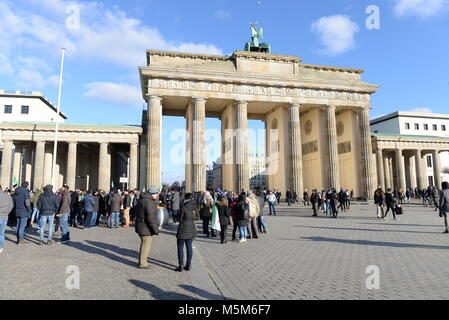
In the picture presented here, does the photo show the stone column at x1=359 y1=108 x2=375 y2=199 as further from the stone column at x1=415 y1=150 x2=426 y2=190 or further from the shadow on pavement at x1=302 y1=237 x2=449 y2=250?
the shadow on pavement at x1=302 y1=237 x2=449 y2=250

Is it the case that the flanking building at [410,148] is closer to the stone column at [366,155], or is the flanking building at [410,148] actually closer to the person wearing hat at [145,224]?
the stone column at [366,155]

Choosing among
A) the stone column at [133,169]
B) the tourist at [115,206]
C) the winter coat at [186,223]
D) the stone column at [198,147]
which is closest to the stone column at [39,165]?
the stone column at [133,169]

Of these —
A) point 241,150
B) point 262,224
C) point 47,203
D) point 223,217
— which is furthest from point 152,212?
point 241,150

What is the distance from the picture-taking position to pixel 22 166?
130 feet

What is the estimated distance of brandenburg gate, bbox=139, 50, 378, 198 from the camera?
30266 millimetres

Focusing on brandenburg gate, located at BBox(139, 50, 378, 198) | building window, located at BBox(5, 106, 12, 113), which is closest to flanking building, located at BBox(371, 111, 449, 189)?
brandenburg gate, located at BBox(139, 50, 378, 198)

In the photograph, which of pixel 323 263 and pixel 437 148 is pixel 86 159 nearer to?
pixel 323 263

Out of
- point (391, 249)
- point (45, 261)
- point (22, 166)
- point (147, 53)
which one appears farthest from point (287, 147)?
point (22, 166)

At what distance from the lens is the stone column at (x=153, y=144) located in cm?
2930

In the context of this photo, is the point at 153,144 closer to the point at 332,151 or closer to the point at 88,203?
the point at 88,203

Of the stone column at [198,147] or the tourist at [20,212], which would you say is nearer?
the tourist at [20,212]

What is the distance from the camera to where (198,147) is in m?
30.4

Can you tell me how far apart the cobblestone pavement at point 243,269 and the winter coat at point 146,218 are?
2.64 ft
